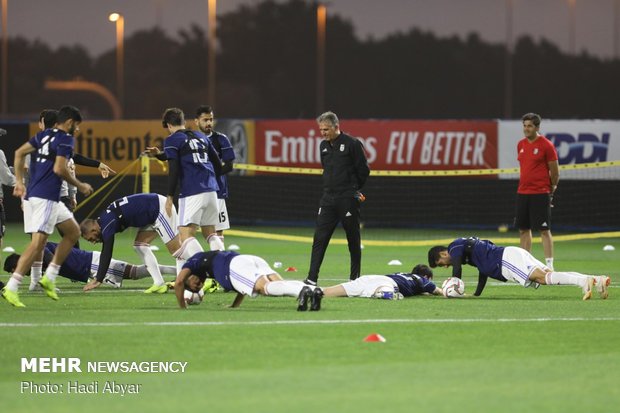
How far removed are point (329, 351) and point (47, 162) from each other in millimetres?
4869

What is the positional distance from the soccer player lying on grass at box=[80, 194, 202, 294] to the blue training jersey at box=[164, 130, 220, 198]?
857 mm

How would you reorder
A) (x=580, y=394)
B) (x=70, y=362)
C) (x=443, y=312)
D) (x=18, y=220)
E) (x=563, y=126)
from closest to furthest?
(x=580, y=394) < (x=70, y=362) < (x=443, y=312) < (x=563, y=126) < (x=18, y=220)

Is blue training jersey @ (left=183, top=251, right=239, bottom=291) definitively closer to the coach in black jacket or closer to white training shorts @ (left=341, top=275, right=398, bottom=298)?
white training shorts @ (left=341, top=275, right=398, bottom=298)

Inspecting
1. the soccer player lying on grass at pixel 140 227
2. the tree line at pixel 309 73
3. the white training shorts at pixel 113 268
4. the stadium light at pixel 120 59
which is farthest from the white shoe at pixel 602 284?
the stadium light at pixel 120 59

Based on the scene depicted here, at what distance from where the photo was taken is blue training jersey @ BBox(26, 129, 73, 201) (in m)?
13.6

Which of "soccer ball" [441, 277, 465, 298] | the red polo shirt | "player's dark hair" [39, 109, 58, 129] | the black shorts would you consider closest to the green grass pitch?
"soccer ball" [441, 277, 465, 298]

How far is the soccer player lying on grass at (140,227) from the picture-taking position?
1562 cm

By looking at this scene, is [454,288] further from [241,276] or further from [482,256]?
[241,276]

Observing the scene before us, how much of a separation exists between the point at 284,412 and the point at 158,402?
2.87 ft

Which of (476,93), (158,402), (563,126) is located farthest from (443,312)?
(476,93)

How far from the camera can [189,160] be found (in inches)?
582

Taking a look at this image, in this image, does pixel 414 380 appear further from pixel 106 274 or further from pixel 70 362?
pixel 106 274

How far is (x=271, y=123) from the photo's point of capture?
107 ft

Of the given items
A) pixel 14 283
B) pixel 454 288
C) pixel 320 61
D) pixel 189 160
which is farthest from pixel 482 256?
pixel 320 61
